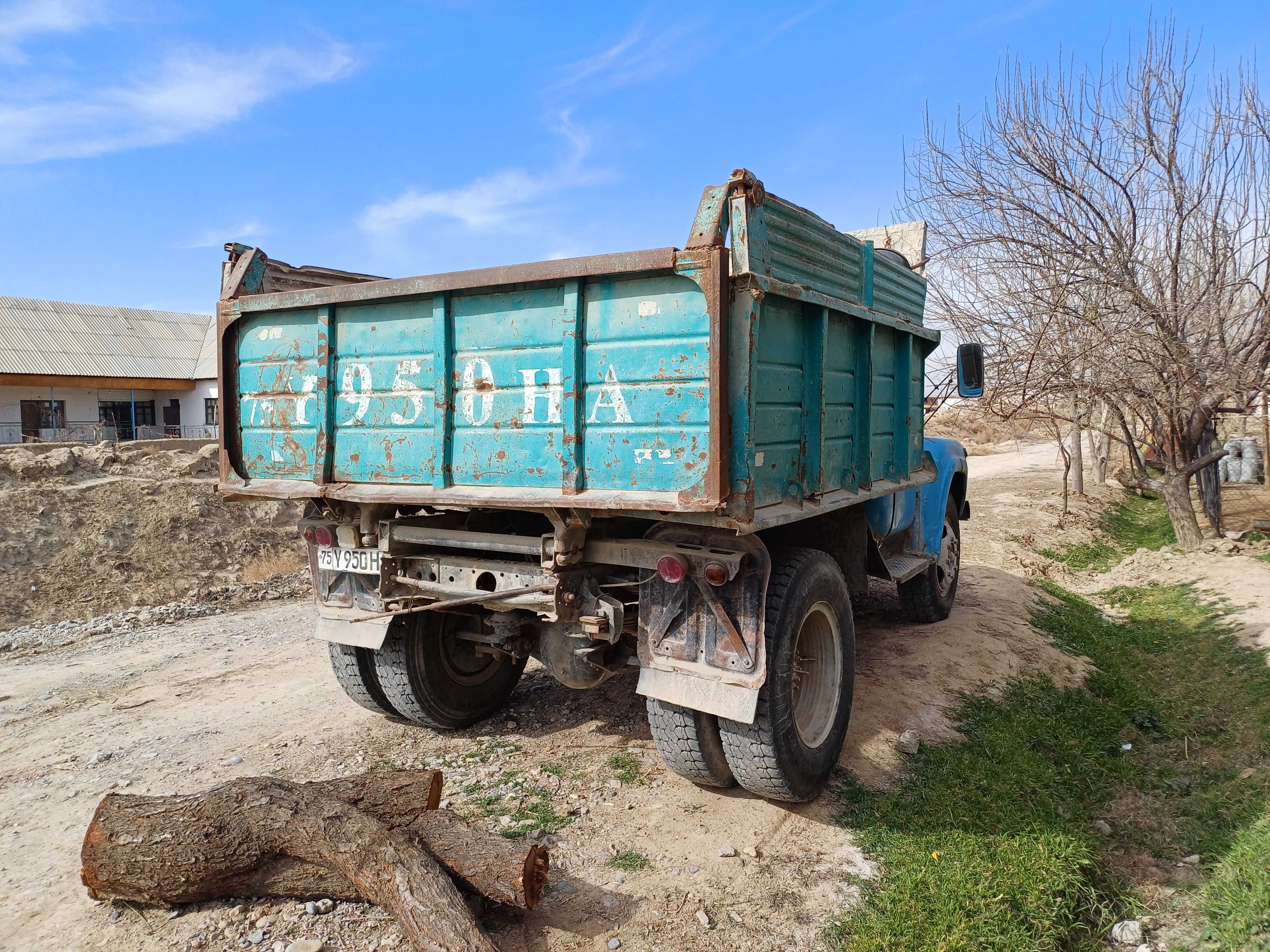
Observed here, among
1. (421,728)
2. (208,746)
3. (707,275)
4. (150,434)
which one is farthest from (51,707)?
(150,434)

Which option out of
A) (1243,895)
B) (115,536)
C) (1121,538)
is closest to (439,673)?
(1243,895)

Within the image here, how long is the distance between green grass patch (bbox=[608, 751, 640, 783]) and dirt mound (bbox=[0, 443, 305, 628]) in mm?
8642

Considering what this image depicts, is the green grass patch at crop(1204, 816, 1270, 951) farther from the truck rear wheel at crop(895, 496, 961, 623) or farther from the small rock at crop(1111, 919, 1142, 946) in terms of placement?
the truck rear wheel at crop(895, 496, 961, 623)

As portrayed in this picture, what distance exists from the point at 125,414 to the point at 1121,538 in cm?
2807

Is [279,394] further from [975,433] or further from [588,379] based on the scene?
[975,433]

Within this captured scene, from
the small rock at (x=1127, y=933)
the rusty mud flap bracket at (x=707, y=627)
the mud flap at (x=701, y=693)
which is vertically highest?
the rusty mud flap bracket at (x=707, y=627)

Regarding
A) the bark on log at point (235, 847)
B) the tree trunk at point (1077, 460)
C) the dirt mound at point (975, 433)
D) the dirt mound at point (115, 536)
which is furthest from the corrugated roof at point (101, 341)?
the dirt mound at point (975, 433)

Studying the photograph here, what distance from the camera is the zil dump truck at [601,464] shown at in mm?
3203

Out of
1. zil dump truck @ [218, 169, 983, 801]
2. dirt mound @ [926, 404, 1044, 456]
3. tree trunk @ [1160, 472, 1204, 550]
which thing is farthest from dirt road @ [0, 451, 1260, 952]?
dirt mound @ [926, 404, 1044, 456]

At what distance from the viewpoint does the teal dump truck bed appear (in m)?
3.16

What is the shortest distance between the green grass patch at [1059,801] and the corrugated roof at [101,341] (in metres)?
23.6

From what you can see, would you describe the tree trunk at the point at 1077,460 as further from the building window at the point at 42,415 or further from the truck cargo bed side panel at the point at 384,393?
the building window at the point at 42,415

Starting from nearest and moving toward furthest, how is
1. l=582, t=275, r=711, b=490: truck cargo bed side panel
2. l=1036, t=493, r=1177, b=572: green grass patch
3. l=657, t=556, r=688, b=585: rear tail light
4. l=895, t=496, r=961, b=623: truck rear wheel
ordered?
l=582, t=275, r=711, b=490: truck cargo bed side panel, l=657, t=556, r=688, b=585: rear tail light, l=895, t=496, r=961, b=623: truck rear wheel, l=1036, t=493, r=1177, b=572: green grass patch

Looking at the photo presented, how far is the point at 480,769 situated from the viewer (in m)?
4.24
